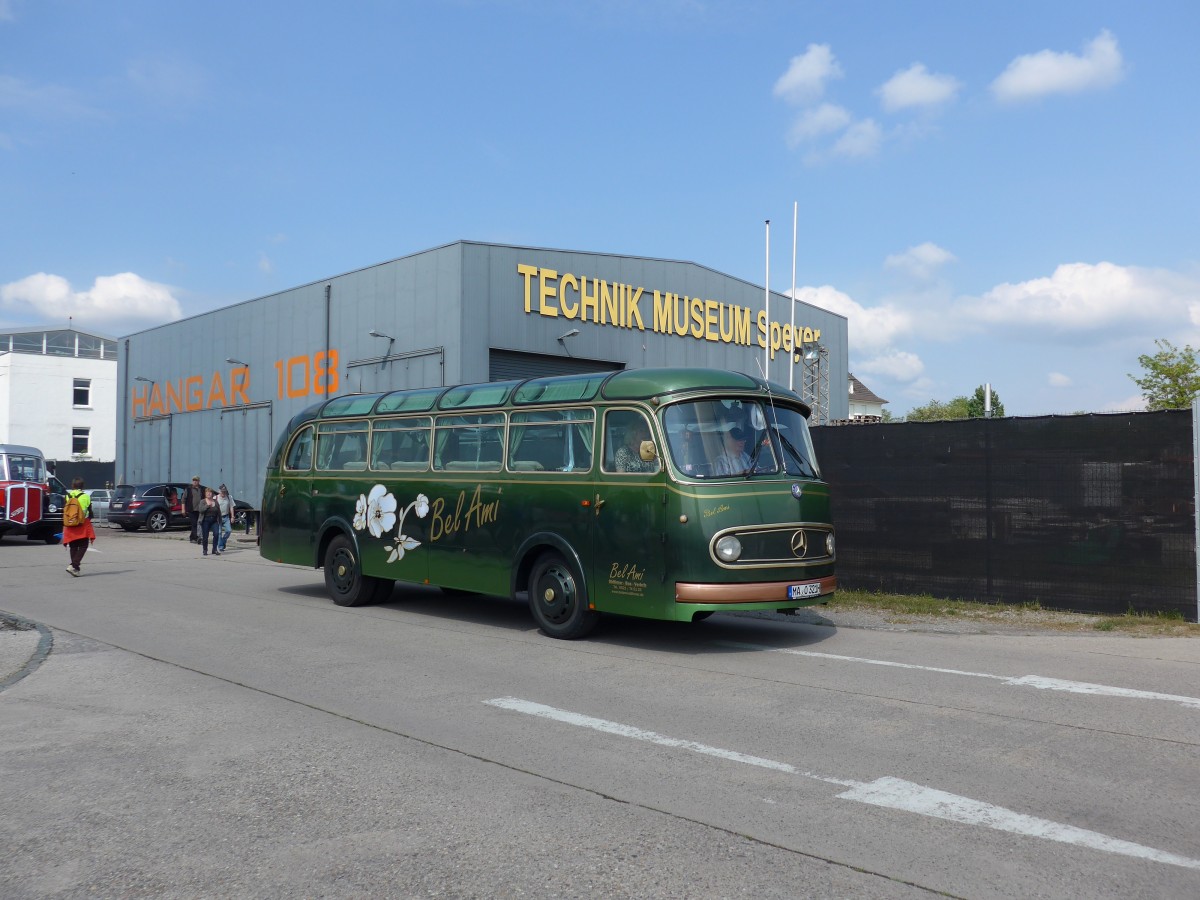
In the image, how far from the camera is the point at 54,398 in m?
61.1

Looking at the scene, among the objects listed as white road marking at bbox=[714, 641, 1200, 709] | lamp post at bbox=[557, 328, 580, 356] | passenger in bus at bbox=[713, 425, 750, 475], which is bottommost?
white road marking at bbox=[714, 641, 1200, 709]

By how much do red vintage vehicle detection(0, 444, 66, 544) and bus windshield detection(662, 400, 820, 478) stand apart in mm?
24646

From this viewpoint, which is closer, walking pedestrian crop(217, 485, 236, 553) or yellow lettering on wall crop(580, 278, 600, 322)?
walking pedestrian crop(217, 485, 236, 553)

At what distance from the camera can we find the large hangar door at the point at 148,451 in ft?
144

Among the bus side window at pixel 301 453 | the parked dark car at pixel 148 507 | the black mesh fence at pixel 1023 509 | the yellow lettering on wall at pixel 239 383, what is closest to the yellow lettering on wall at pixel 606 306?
the yellow lettering on wall at pixel 239 383

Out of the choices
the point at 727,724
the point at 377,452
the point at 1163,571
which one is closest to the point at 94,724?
the point at 727,724

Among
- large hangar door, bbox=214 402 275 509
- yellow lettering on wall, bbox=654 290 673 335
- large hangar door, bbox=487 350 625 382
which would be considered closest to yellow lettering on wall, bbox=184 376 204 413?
large hangar door, bbox=214 402 275 509

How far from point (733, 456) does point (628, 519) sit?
1.19m

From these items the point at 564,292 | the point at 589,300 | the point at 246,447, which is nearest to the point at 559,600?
the point at 564,292

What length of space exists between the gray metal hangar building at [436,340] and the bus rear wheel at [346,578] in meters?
14.6

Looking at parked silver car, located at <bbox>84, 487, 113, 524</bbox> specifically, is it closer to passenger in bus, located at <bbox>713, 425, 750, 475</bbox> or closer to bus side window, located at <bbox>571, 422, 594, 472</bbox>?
bus side window, located at <bbox>571, 422, 594, 472</bbox>

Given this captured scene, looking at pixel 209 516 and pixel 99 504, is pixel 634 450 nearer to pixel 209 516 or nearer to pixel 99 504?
pixel 209 516

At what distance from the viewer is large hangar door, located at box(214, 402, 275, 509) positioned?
3684 centimetres

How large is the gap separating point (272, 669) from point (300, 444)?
6.46m
